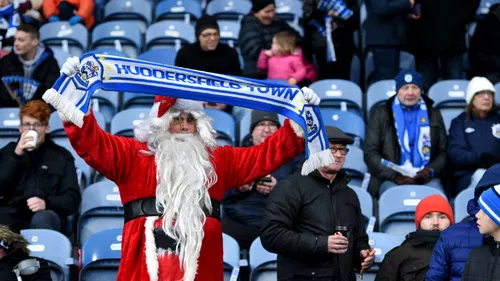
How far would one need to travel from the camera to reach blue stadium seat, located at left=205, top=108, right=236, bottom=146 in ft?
32.7

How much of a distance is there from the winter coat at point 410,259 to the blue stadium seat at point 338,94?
11.2ft

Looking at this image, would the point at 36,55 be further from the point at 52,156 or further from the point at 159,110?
the point at 159,110

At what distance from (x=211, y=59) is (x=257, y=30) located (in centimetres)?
89

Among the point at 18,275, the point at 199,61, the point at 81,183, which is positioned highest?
the point at 199,61

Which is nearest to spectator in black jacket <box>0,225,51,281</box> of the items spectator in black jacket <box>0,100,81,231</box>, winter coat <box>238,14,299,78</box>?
spectator in black jacket <box>0,100,81,231</box>

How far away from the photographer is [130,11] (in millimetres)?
12859

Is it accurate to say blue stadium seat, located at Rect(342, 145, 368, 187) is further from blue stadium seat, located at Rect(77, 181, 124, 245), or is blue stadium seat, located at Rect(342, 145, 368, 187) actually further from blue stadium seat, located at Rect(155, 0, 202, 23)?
blue stadium seat, located at Rect(155, 0, 202, 23)

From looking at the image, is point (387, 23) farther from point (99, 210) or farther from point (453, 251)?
point (453, 251)

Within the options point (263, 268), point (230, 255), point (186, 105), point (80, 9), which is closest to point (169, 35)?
point (80, 9)

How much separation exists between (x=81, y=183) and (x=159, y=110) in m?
3.46

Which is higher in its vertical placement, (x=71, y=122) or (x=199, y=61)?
(x=199, y=61)

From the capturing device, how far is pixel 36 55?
10.8 m

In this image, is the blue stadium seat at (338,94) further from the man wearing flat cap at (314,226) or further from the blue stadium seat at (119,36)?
the man wearing flat cap at (314,226)

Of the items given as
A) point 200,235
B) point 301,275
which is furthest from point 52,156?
point 200,235
